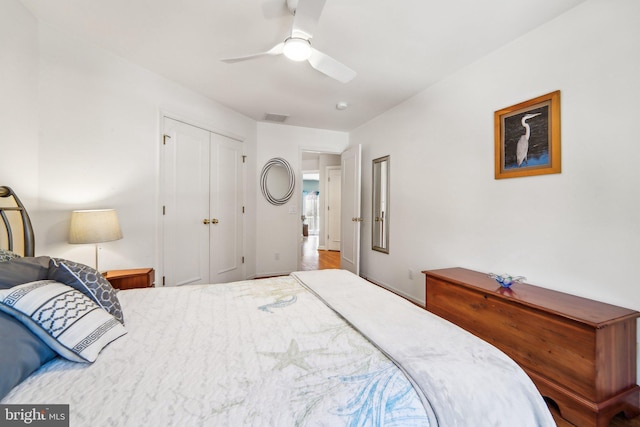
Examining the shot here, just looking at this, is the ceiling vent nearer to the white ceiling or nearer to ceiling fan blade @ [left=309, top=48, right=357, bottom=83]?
the white ceiling

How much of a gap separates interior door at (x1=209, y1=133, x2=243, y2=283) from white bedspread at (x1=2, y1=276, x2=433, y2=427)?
236 cm

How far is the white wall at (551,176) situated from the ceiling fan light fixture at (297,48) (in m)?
1.66

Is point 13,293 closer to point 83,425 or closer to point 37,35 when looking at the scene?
point 83,425

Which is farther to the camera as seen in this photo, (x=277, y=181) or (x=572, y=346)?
(x=277, y=181)

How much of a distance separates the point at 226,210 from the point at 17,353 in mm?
2959

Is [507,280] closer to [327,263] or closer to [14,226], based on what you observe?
[14,226]

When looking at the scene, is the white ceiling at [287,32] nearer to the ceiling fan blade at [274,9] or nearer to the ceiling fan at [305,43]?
the ceiling fan blade at [274,9]

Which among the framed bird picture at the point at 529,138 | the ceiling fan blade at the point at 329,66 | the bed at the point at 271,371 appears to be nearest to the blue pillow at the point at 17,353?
the bed at the point at 271,371

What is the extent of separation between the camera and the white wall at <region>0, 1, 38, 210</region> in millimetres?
1614

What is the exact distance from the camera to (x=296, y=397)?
0.73 metres

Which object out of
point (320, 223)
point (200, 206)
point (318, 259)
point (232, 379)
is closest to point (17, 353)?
point (232, 379)

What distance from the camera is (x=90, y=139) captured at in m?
2.21

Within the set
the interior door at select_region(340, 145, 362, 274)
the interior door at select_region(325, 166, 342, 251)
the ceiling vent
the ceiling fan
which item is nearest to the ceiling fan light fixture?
the ceiling fan

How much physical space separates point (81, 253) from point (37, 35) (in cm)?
166
